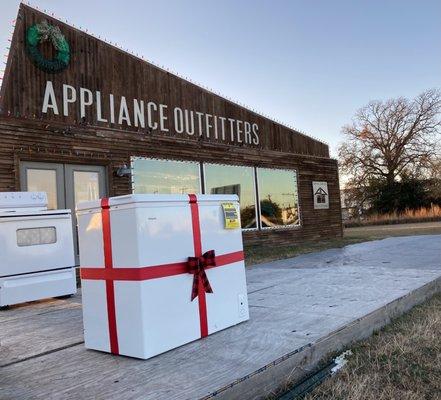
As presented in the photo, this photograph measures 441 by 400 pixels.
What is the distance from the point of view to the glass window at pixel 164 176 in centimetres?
1088

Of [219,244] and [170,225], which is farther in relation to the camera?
[219,244]

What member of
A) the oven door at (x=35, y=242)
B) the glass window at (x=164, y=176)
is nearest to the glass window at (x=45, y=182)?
the glass window at (x=164, y=176)

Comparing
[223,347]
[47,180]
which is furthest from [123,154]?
[223,347]

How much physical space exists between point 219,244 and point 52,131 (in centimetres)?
655

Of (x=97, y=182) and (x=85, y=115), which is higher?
(x=85, y=115)

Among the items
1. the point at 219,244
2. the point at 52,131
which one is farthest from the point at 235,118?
the point at 219,244

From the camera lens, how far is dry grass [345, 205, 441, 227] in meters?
33.1

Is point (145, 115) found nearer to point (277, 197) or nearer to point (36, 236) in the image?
point (277, 197)

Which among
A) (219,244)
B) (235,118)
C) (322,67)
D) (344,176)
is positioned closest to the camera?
(219,244)

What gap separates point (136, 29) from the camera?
35.0ft

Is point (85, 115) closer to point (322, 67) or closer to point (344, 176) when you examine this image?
point (322, 67)

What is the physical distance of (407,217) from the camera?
35000mm

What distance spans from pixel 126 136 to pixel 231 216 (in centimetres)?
720

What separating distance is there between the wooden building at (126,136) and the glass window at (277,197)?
34mm
